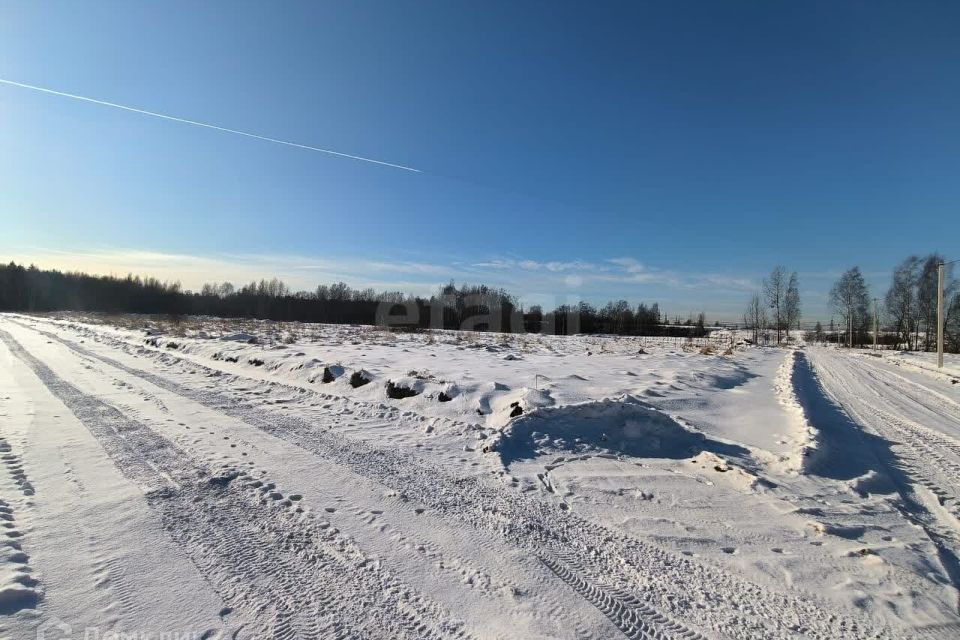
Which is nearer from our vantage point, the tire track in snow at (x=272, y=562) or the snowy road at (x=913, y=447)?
the tire track in snow at (x=272, y=562)

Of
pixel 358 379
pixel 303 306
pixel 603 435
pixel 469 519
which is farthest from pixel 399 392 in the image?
pixel 303 306

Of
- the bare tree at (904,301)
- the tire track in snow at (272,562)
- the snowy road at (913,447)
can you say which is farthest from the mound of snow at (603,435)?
the bare tree at (904,301)

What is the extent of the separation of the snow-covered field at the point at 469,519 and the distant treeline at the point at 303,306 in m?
56.7

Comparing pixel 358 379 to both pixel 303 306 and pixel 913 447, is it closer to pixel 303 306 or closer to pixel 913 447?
pixel 913 447

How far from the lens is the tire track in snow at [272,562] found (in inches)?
97.4

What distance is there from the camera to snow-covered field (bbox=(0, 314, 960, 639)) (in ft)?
8.48

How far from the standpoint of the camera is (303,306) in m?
80.7

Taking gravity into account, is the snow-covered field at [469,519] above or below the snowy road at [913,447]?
below

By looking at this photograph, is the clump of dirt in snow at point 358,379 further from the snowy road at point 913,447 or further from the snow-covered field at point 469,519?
the snowy road at point 913,447

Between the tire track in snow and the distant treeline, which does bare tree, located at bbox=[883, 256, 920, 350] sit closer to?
the distant treeline

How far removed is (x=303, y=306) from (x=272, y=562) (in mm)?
84323

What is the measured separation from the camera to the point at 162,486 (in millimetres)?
4293

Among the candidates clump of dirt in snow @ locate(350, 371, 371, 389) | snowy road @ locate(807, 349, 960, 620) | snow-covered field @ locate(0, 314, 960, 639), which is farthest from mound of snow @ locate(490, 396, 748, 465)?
clump of dirt in snow @ locate(350, 371, 371, 389)

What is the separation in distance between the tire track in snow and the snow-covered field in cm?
2
